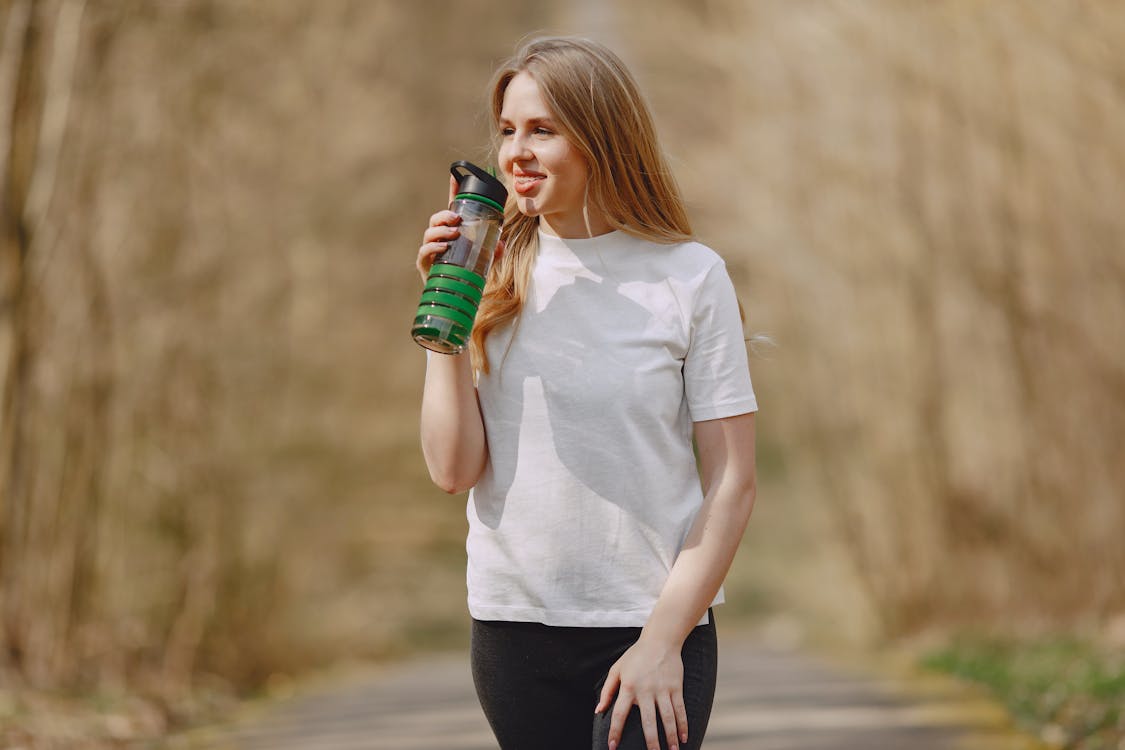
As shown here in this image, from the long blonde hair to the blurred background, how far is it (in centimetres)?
243

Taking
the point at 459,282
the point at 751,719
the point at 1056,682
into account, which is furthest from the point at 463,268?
the point at 1056,682

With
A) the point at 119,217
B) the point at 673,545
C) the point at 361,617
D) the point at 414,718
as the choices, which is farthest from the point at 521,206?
the point at 361,617

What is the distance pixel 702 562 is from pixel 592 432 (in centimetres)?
20

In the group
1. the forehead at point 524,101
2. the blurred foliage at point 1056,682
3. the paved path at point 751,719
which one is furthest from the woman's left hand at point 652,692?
the paved path at point 751,719

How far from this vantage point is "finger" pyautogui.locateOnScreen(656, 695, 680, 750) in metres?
1.70

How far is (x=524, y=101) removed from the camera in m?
1.84

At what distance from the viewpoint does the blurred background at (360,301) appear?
592 centimetres

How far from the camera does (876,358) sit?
8.77 meters

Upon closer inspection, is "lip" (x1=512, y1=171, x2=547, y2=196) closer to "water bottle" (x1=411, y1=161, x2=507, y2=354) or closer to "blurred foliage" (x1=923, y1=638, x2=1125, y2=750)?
"water bottle" (x1=411, y1=161, x2=507, y2=354)

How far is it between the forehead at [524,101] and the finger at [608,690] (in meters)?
0.66

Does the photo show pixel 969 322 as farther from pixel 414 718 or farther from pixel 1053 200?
pixel 414 718

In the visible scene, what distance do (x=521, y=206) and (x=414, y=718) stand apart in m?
3.93

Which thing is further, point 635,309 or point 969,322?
point 969,322

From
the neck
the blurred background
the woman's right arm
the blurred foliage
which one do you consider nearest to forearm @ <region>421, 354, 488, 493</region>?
the woman's right arm
